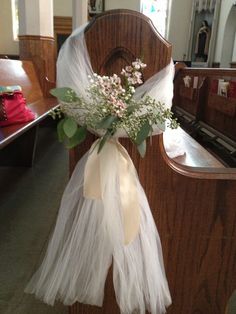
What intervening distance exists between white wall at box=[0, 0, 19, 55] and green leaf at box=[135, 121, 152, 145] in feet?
27.8

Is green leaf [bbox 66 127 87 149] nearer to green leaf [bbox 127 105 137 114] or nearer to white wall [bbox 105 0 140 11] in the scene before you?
green leaf [bbox 127 105 137 114]

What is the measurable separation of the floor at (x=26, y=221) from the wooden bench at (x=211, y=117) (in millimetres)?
1386

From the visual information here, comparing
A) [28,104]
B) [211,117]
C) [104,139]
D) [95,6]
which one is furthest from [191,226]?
[95,6]

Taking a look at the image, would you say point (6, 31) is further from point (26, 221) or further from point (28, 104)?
point (26, 221)

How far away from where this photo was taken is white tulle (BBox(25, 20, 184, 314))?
0.86 metres

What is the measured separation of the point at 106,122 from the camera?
2.53 feet

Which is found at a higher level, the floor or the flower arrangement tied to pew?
the flower arrangement tied to pew

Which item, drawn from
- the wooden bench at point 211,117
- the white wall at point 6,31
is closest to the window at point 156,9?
the white wall at point 6,31

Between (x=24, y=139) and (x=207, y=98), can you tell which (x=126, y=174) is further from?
(x=207, y=98)

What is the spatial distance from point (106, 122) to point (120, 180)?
181 mm

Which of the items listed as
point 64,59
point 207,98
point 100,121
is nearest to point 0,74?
point 64,59

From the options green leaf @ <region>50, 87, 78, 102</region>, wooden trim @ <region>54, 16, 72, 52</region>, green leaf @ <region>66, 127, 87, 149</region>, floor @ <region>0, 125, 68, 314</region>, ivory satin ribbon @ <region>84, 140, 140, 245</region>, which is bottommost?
floor @ <region>0, 125, 68, 314</region>

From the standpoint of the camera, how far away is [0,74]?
231 centimetres

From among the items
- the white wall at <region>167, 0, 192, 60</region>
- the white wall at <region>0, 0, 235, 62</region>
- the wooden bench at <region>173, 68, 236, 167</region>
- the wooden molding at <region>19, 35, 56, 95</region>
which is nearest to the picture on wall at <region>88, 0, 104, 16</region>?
the white wall at <region>0, 0, 235, 62</region>
